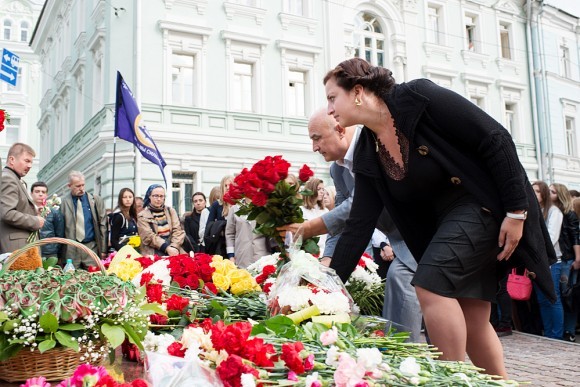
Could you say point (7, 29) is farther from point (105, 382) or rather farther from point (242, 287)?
point (105, 382)

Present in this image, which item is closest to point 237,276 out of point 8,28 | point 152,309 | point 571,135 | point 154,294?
point 154,294

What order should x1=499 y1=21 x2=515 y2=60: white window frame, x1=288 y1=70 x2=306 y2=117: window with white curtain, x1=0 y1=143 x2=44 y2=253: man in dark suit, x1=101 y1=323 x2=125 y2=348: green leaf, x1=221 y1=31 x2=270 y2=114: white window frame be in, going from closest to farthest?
x1=101 y1=323 x2=125 y2=348: green leaf
x1=0 y1=143 x2=44 y2=253: man in dark suit
x1=221 y1=31 x2=270 y2=114: white window frame
x1=288 y1=70 x2=306 y2=117: window with white curtain
x1=499 y1=21 x2=515 y2=60: white window frame

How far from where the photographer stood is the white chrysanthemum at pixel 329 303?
6.86 feet

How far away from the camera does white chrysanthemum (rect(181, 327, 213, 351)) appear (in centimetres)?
163

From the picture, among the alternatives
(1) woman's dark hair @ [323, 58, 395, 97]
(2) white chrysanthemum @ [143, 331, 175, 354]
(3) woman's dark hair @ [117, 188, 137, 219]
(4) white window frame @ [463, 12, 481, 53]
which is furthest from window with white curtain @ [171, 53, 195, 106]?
(2) white chrysanthemum @ [143, 331, 175, 354]

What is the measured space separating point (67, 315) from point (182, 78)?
45.6 feet

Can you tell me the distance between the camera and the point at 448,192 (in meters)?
2.34

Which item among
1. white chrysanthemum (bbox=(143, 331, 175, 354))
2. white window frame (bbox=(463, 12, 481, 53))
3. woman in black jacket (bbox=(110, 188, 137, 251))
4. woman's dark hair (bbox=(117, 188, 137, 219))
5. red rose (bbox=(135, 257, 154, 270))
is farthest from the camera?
white window frame (bbox=(463, 12, 481, 53))

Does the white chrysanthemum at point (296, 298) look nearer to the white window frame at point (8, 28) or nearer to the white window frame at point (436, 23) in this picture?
the white window frame at point (436, 23)

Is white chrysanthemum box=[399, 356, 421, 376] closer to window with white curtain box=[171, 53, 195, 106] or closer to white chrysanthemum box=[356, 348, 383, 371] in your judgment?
white chrysanthemum box=[356, 348, 383, 371]

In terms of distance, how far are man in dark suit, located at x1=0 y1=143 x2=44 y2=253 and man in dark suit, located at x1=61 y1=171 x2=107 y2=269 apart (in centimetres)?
112

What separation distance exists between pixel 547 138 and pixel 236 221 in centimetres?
1859

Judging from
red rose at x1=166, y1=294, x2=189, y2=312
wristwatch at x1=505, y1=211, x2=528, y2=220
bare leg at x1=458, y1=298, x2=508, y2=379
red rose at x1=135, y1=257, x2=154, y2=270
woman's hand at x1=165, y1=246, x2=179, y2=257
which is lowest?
bare leg at x1=458, y1=298, x2=508, y2=379

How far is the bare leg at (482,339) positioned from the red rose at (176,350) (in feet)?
4.22
